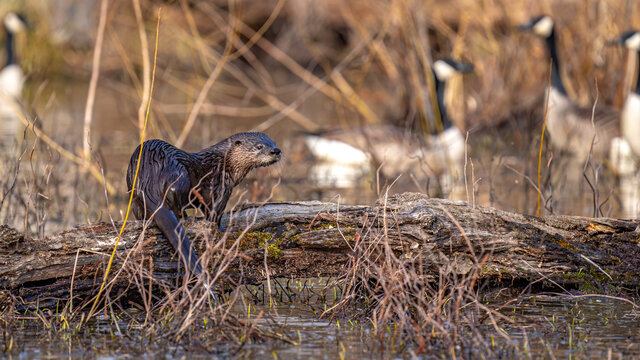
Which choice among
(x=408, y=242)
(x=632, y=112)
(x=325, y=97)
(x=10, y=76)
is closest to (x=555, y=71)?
(x=632, y=112)

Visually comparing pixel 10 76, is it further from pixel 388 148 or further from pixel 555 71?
pixel 555 71

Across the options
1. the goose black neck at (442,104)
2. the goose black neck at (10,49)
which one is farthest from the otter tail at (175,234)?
the goose black neck at (10,49)

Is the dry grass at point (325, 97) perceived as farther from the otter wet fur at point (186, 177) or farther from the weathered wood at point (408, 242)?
the otter wet fur at point (186, 177)

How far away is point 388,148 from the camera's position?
9578mm

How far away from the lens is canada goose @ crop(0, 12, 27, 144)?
1289 centimetres

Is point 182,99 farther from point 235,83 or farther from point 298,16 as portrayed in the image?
point 298,16

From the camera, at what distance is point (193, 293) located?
4.29m

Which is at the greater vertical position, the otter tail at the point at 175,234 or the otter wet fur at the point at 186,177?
the otter wet fur at the point at 186,177

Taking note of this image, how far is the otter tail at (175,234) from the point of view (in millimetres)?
4387

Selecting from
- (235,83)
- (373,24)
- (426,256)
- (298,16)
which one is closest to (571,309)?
(426,256)

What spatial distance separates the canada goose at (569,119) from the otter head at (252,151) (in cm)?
630

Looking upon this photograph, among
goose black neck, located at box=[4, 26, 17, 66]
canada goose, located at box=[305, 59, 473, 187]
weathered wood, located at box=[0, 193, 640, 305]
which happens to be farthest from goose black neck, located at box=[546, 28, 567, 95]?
goose black neck, located at box=[4, 26, 17, 66]

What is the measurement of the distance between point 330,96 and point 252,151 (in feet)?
24.8

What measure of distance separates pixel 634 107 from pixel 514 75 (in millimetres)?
2494
